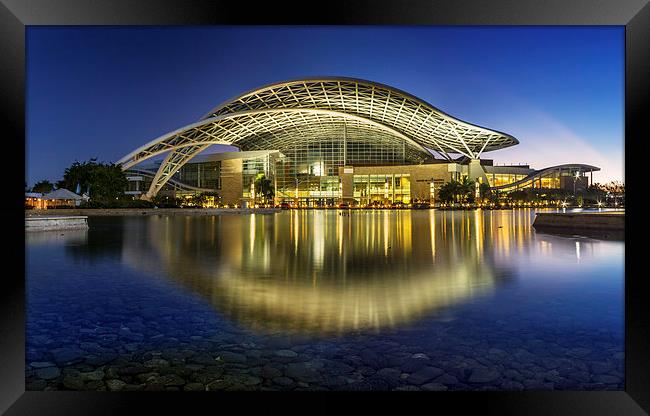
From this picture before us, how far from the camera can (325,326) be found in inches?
228

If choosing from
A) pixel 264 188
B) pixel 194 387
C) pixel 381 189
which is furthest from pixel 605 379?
pixel 381 189

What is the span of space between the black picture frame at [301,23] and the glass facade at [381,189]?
8935 centimetres

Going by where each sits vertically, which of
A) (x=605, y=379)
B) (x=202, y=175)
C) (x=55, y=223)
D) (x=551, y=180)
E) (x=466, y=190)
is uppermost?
(x=202, y=175)

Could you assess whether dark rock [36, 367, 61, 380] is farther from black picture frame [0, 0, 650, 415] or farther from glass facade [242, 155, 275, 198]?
glass facade [242, 155, 275, 198]

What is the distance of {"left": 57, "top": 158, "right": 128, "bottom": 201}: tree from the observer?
171ft

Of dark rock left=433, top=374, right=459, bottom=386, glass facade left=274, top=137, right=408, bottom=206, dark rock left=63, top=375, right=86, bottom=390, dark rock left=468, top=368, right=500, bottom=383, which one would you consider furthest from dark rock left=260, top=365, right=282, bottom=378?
glass facade left=274, top=137, right=408, bottom=206

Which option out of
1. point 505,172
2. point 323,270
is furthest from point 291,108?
point 323,270

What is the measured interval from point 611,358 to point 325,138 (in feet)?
320

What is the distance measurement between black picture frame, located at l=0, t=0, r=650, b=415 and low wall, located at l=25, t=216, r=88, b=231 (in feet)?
73.8

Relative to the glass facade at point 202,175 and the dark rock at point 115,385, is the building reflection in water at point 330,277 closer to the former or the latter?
Result: the dark rock at point 115,385

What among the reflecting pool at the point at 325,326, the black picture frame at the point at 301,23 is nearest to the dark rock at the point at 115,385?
the reflecting pool at the point at 325,326

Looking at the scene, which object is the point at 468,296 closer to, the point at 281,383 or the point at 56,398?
the point at 281,383

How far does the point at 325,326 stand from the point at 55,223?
24.8 metres

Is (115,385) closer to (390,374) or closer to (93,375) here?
(93,375)
